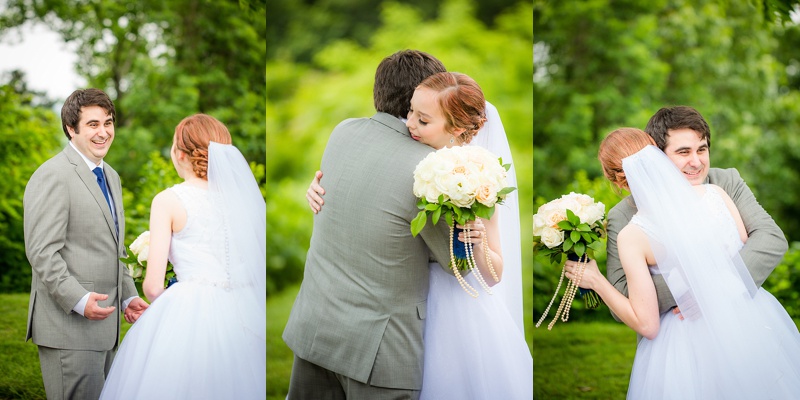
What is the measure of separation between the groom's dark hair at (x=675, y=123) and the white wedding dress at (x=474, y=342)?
737 millimetres

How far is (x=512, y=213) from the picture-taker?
12.9 ft

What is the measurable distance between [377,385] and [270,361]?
4039mm

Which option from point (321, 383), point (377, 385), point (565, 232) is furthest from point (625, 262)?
point (321, 383)

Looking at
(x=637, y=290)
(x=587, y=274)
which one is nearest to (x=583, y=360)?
(x=587, y=274)

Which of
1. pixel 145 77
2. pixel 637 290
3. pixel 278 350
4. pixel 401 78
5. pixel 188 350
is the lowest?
pixel 278 350

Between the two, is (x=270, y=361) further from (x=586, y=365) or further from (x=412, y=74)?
(x=412, y=74)

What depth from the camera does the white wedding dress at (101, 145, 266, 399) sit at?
3.91 meters

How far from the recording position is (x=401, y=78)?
11.5 feet

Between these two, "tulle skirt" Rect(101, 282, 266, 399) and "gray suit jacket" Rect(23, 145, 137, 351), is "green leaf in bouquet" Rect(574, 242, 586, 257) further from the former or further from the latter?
"gray suit jacket" Rect(23, 145, 137, 351)

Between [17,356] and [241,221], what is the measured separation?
8.81 ft

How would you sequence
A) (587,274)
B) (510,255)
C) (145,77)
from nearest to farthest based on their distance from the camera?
1. (587,274)
2. (510,255)
3. (145,77)

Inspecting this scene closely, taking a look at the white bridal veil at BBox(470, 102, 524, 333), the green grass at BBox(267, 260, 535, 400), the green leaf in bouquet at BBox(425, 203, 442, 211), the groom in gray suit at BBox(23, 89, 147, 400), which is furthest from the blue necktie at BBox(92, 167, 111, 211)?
the green grass at BBox(267, 260, 535, 400)

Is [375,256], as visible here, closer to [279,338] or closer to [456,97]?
[456,97]

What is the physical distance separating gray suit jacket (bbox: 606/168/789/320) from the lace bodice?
1.96m
